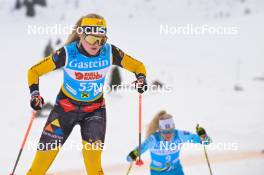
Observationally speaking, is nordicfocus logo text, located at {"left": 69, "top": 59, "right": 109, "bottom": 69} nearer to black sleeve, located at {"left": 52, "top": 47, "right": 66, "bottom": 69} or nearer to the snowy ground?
black sleeve, located at {"left": 52, "top": 47, "right": 66, "bottom": 69}

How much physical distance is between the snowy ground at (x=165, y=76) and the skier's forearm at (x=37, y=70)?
3817 millimetres

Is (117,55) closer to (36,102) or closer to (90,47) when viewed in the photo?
(90,47)

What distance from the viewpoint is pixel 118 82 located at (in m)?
14.4

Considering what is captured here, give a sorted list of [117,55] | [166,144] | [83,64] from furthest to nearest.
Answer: [166,144]
[117,55]
[83,64]

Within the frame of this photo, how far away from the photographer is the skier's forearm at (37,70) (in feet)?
13.9

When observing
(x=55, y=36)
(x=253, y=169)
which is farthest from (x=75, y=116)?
(x=55, y=36)

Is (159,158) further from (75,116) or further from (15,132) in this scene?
(15,132)

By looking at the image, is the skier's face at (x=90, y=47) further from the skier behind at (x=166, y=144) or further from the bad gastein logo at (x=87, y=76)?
the skier behind at (x=166, y=144)

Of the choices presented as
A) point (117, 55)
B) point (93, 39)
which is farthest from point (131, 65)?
point (93, 39)

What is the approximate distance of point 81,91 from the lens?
4.40m

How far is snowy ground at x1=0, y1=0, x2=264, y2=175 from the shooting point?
9.66 meters

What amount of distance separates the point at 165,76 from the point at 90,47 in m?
15.3

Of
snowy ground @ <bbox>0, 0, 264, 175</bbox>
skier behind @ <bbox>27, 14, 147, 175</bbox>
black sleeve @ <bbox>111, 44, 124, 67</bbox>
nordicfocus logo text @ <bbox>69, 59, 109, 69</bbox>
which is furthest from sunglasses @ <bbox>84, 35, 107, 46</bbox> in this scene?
snowy ground @ <bbox>0, 0, 264, 175</bbox>

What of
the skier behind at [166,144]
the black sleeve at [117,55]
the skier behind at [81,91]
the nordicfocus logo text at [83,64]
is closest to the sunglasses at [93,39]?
the skier behind at [81,91]
